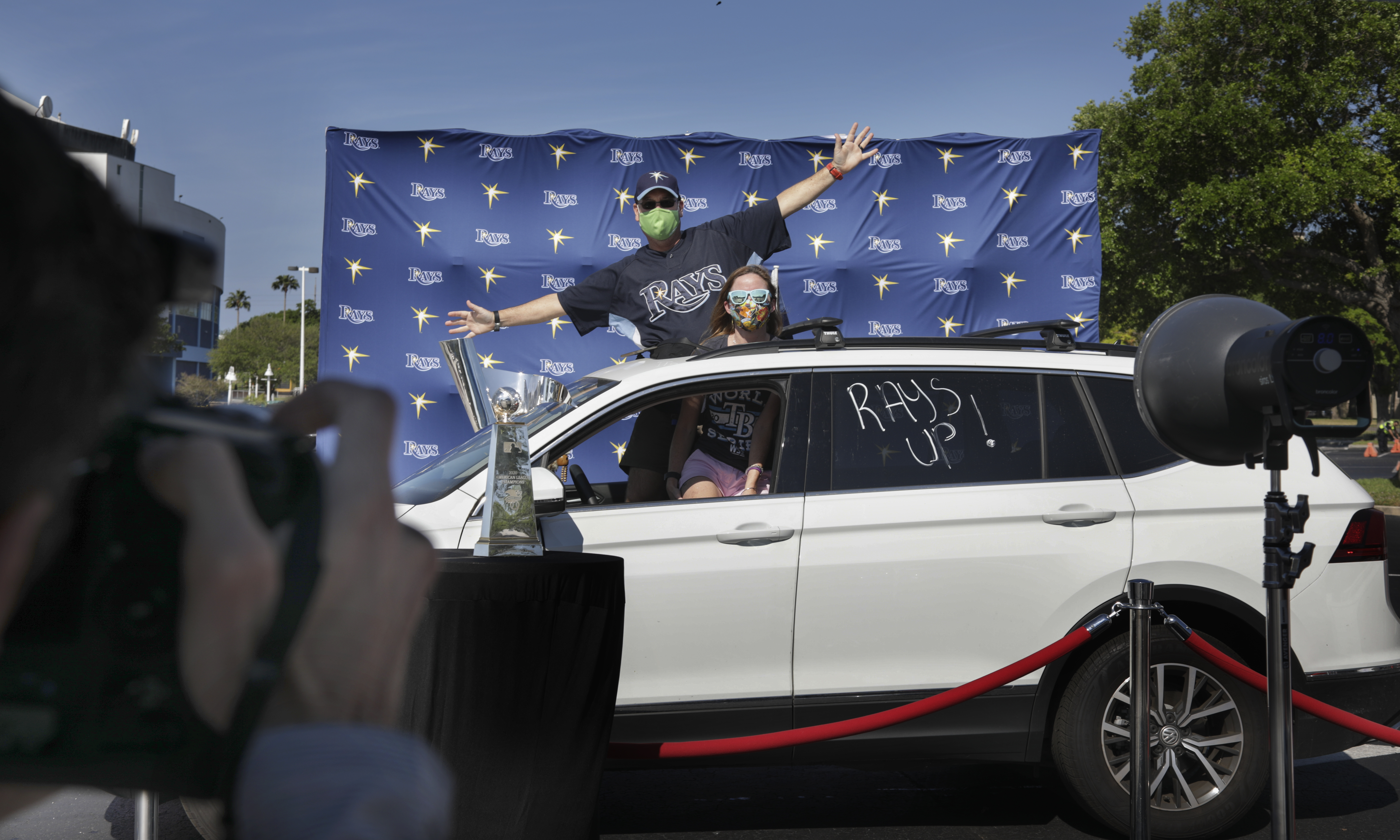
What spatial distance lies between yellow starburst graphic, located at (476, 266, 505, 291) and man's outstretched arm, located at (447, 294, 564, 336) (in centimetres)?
54

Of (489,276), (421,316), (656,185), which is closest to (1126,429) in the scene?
(656,185)

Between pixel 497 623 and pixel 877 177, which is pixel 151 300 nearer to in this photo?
pixel 497 623

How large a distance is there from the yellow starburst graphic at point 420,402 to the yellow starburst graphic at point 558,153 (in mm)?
2021

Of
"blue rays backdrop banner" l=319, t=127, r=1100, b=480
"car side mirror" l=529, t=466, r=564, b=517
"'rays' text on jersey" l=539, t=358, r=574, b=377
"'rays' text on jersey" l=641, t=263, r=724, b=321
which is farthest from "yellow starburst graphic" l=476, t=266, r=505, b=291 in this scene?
"car side mirror" l=529, t=466, r=564, b=517

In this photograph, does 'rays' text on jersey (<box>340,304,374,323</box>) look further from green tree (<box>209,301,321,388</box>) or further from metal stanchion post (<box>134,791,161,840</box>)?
green tree (<box>209,301,321,388</box>)

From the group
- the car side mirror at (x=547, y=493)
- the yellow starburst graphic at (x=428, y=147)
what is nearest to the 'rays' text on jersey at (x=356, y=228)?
the yellow starburst graphic at (x=428, y=147)

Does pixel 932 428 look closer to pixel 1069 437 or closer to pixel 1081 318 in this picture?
pixel 1069 437

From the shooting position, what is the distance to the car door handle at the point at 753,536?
3602 millimetres

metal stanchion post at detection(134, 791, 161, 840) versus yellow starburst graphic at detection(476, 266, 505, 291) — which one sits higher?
yellow starburst graphic at detection(476, 266, 505, 291)

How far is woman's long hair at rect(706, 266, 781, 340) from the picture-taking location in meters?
5.03

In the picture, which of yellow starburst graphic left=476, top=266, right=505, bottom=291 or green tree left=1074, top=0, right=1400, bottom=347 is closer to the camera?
yellow starburst graphic left=476, top=266, right=505, bottom=291

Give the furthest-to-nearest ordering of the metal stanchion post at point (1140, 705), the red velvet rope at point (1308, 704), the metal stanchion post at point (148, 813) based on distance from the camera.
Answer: the red velvet rope at point (1308, 704)
the metal stanchion post at point (1140, 705)
the metal stanchion post at point (148, 813)

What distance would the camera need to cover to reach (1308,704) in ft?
11.7

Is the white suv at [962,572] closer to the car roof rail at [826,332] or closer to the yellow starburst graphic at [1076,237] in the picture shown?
the car roof rail at [826,332]
